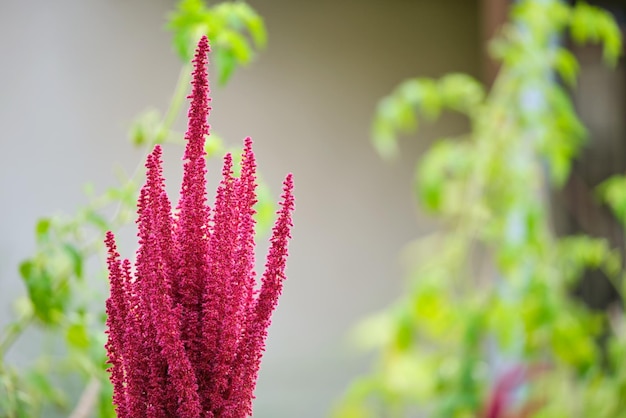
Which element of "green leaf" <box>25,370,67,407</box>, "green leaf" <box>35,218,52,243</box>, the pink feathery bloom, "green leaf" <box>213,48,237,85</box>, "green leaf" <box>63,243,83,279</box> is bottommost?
the pink feathery bloom

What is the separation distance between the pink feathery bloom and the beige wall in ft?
0.14

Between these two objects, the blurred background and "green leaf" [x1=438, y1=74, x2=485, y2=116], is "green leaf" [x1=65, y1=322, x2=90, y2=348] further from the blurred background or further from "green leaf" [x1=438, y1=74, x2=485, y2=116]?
"green leaf" [x1=438, y1=74, x2=485, y2=116]

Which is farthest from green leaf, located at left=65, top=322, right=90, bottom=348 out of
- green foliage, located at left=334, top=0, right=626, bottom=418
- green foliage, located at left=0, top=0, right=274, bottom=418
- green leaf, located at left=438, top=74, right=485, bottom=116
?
green leaf, located at left=438, top=74, right=485, bottom=116

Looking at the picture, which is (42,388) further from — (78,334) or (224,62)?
(224,62)

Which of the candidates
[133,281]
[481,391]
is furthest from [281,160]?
[481,391]

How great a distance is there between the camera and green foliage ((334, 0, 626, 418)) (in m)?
1.45

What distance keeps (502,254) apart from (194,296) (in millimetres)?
1175

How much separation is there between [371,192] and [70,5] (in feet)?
3.09

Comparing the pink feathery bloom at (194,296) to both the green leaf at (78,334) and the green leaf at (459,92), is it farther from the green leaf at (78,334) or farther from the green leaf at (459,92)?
the green leaf at (459,92)

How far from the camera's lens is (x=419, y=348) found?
1.88m

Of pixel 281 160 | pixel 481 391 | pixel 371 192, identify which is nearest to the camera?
pixel 281 160

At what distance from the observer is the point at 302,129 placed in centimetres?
130

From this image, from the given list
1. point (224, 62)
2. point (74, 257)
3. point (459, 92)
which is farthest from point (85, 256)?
point (459, 92)

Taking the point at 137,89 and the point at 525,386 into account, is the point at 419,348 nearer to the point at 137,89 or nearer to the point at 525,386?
the point at 525,386
